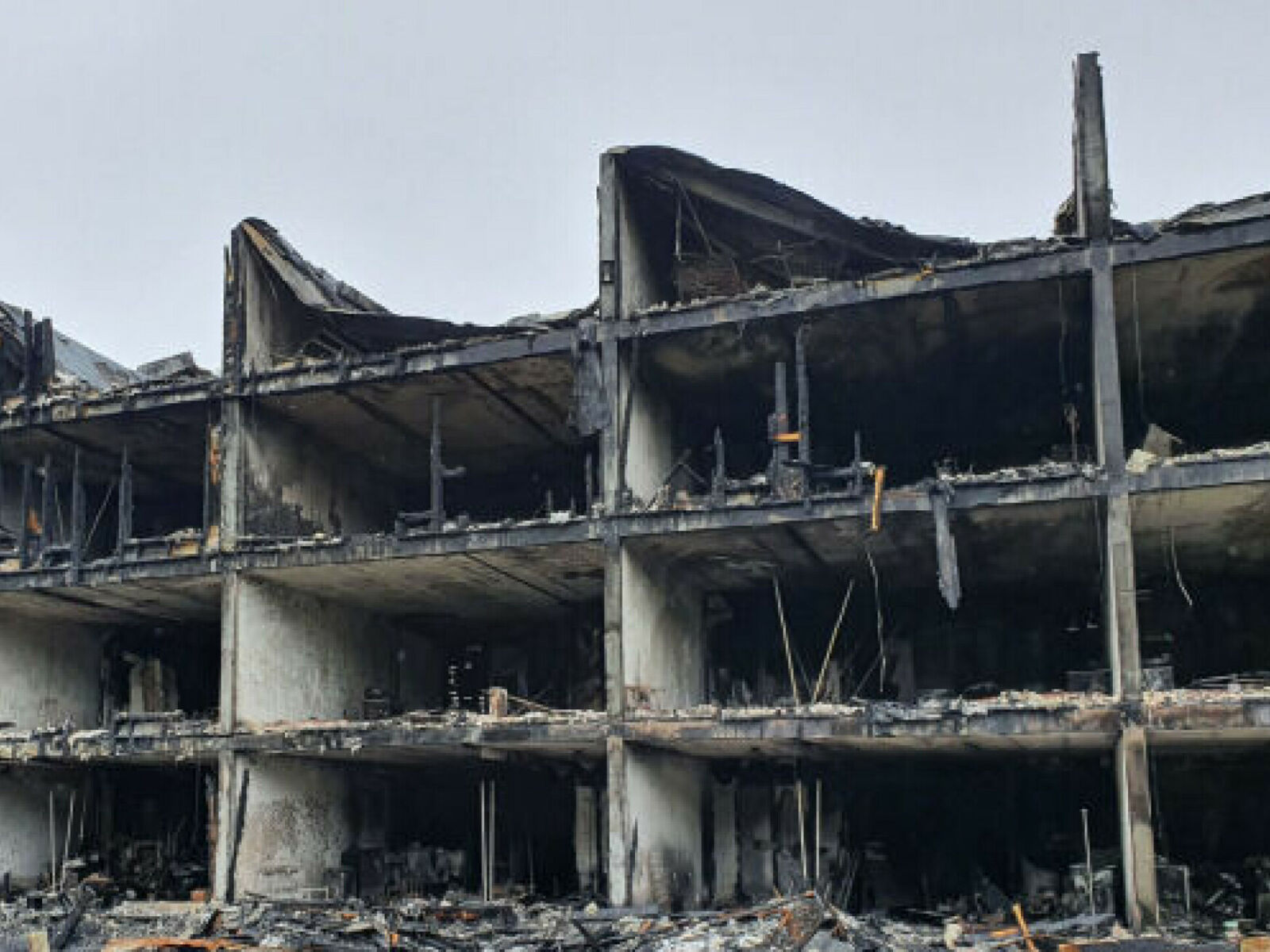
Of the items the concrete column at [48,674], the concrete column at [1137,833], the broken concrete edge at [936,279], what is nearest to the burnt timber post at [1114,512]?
the concrete column at [1137,833]

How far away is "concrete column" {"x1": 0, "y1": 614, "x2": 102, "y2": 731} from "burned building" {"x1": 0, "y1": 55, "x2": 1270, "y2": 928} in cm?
8

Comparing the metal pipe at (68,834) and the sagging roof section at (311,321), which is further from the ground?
the sagging roof section at (311,321)

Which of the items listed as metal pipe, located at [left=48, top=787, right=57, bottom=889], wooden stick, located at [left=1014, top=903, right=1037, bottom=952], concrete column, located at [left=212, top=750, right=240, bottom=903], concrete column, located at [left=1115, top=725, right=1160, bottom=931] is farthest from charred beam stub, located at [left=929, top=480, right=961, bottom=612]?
metal pipe, located at [left=48, top=787, right=57, bottom=889]

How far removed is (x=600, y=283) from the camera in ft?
69.3

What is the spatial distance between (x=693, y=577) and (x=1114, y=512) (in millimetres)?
7123

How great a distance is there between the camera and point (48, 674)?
26000 millimetres

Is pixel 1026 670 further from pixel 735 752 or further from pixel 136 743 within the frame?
pixel 136 743

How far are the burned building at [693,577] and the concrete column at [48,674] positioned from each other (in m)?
0.08

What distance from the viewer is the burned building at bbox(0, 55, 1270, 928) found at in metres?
19.2

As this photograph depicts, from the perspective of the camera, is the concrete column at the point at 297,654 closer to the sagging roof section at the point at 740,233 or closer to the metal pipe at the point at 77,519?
the metal pipe at the point at 77,519

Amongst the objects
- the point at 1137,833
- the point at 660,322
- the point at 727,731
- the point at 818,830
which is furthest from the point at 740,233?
the point at 1137,833

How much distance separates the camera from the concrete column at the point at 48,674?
82.5 feet

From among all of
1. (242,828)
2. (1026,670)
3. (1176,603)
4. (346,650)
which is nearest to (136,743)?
(242,828)

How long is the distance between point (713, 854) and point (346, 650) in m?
7.07
